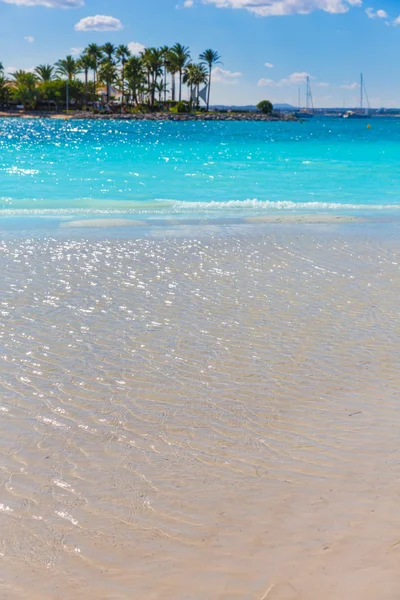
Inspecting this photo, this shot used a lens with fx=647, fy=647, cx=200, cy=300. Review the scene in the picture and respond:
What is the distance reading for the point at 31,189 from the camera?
2261 centimetres

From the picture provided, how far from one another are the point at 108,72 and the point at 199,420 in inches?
5164

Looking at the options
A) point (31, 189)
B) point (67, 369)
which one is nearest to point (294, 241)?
point (67, 369)

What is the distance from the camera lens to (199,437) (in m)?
4.78

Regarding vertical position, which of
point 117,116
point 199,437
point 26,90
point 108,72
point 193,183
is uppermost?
point 108,72

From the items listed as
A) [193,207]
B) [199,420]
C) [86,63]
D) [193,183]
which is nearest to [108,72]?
[86,63]

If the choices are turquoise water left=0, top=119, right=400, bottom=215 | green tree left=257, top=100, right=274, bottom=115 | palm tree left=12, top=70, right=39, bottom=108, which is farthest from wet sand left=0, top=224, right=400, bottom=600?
green tree left=257, top=100, right=274, bottom=115

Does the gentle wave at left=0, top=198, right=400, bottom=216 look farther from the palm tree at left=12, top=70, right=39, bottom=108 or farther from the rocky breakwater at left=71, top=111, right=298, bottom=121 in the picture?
the palm tree at left=12, top=70, right=39, bottom=108

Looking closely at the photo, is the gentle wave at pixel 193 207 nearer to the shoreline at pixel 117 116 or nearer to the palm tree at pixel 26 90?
the shoreline at pixel 117 116

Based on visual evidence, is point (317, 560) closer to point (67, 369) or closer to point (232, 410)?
point (232, 410)

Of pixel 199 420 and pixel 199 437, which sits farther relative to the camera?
pixel 199 420

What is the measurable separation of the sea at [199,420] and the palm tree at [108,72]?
405 feet

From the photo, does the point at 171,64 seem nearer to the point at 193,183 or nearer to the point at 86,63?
the point at 86,63

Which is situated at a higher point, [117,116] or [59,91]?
[59,91]

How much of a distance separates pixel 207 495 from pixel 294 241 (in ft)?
29.2
